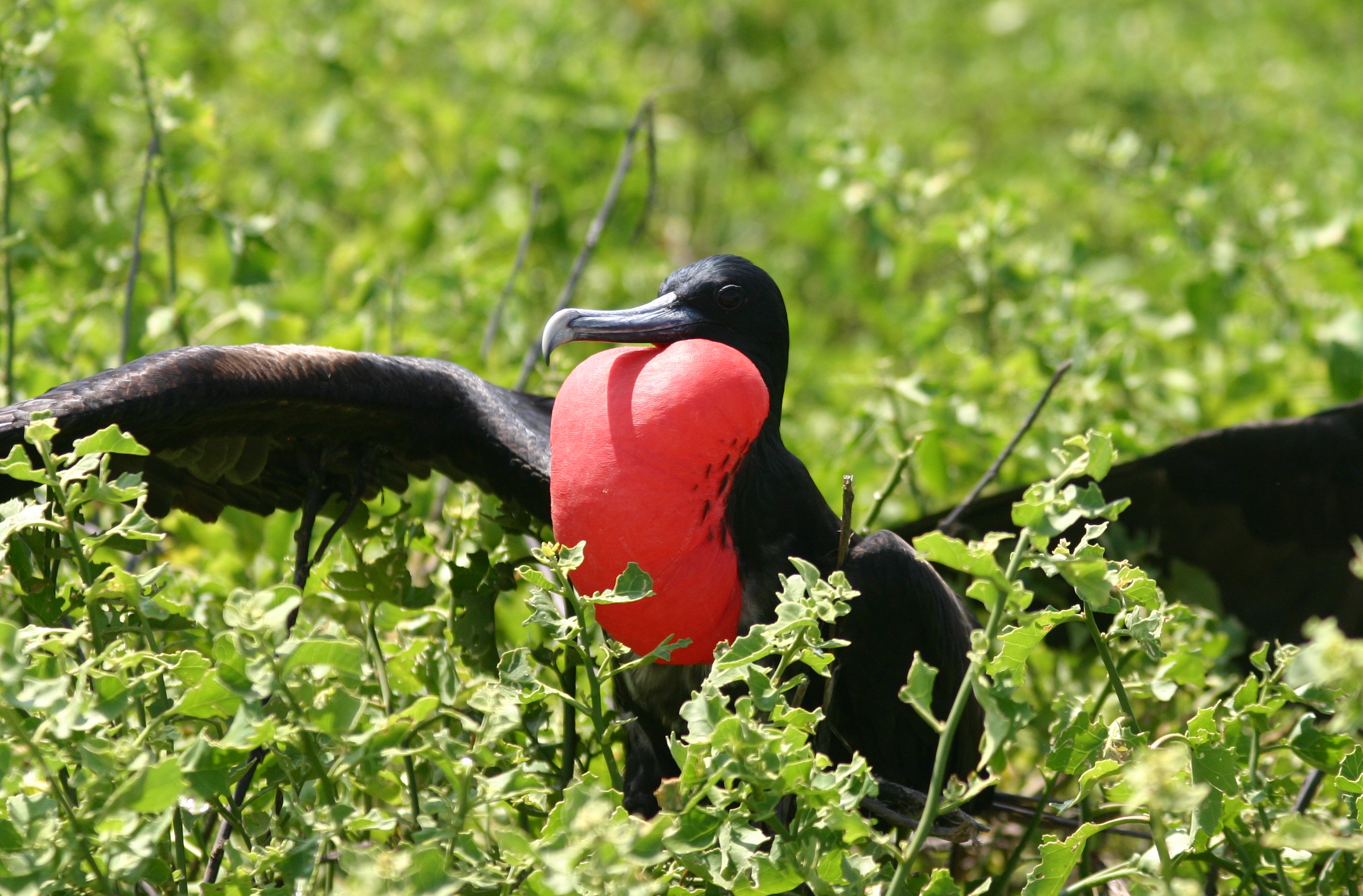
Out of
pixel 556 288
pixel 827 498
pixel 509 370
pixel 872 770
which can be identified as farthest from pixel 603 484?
pixel 556 288

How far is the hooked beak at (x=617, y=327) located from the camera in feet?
6.80

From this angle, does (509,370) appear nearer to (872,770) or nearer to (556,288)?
(556,288)

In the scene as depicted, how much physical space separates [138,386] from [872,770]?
3.82 feet

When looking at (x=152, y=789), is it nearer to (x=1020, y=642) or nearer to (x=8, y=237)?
(x=1020, y=642)

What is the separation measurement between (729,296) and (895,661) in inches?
23.1

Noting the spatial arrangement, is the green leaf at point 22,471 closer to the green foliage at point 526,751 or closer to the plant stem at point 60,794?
the green foliage at point 526,751

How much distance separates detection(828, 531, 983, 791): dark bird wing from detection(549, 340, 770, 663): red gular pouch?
0.68ft

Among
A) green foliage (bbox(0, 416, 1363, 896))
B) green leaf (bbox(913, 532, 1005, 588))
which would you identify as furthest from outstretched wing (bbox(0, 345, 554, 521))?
green leaf (bbox(913, 532, 1005, 588))

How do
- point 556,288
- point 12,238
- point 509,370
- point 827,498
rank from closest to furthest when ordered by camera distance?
point 12,238, point 827,498, point 509,370, point 556,288

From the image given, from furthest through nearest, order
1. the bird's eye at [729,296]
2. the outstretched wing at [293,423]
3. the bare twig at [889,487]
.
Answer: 1. the bare twig at [889,487]
2. the bird's eye at [729,296]
3. the outstretched wing at [293,423]

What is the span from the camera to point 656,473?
1.94 metres

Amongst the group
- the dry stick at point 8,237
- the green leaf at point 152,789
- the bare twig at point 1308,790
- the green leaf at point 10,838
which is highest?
the dry stick at point 8,237

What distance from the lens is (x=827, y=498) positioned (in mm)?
2916

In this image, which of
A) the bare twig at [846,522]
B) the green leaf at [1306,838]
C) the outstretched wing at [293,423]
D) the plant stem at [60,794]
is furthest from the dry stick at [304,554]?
the green leaf at [1306,838]
